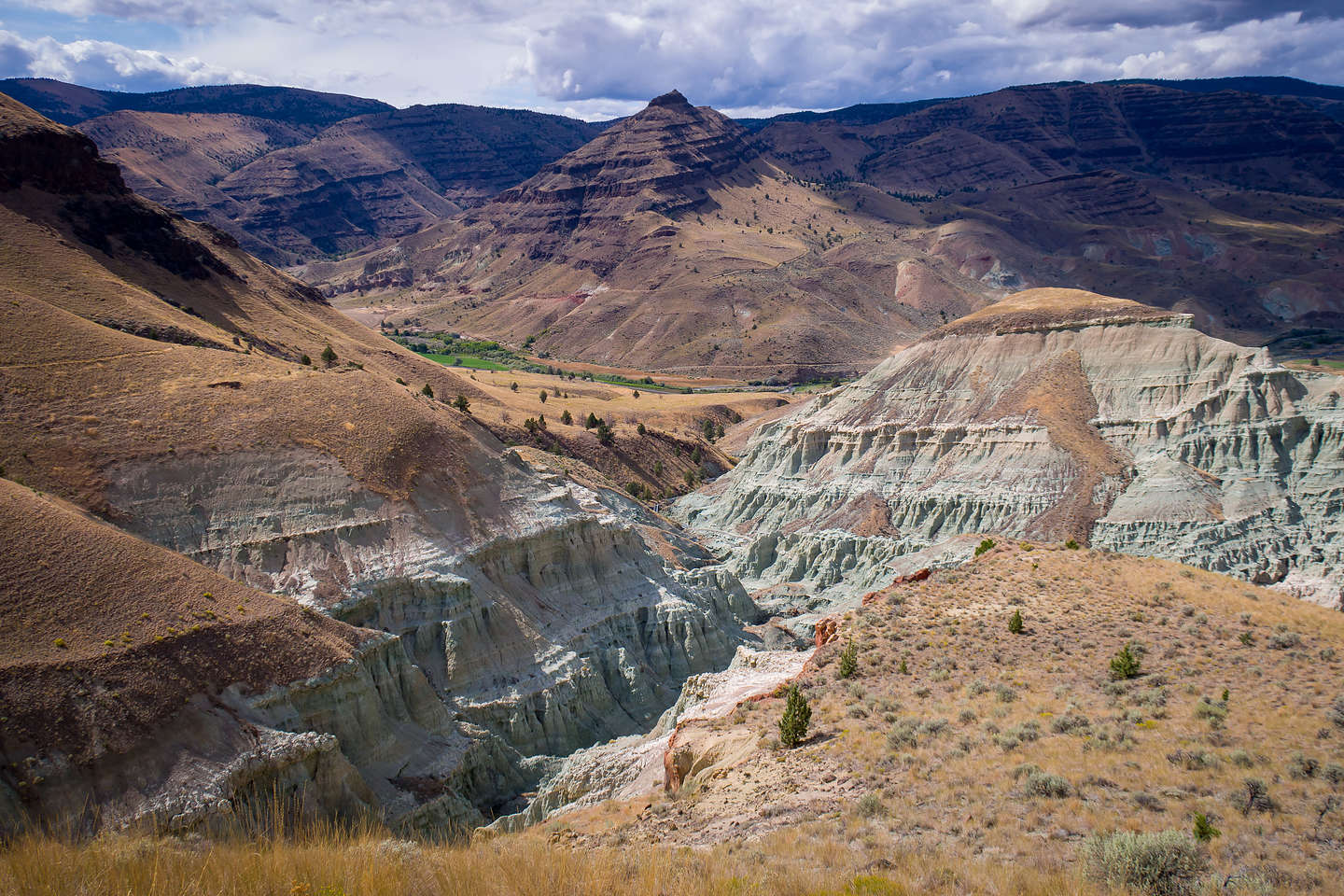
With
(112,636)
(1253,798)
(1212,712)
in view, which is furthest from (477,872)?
(112,636)

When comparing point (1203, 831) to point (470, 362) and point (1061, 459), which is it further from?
point (470, 362)

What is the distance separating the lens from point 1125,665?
82.6ft

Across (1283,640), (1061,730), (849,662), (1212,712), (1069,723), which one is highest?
(1283,640)

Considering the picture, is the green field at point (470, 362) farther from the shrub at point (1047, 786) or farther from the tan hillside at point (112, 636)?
the shrub at point (1047, 786)

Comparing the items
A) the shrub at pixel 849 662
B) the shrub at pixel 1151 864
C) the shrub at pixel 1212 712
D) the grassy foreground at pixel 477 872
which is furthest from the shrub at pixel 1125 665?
the grassy foreground at pixel 477 872

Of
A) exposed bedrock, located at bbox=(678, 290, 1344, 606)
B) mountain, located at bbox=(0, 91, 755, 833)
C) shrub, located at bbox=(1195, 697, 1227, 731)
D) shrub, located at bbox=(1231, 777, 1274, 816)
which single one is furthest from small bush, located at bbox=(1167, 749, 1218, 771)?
exposed bedrock, located at bbox=(678, 290, 1344, 606)

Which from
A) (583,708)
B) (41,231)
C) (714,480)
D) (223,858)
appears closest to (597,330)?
(714,480)

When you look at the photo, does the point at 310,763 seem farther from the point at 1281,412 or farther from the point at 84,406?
the point at 1281,412

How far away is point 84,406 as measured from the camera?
37688mm

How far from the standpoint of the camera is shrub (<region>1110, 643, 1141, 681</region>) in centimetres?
2517

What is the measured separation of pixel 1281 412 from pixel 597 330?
152 meters

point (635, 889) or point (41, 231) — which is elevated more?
point (41, 231)

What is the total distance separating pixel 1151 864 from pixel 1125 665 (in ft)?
40.1

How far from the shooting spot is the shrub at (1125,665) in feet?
82.6
